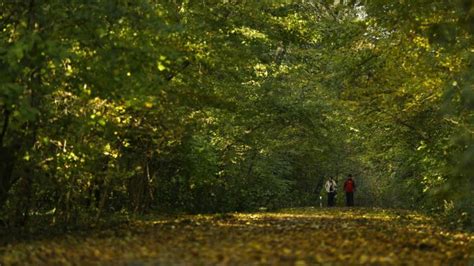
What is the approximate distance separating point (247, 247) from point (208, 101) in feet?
29.5

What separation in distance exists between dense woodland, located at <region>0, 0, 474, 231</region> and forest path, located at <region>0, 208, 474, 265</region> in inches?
63.1

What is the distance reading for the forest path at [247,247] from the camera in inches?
362

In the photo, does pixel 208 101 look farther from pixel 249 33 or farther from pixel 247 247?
pixel 247 247

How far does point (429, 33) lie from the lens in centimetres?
1289

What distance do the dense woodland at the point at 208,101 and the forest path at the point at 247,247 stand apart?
63.1 inches

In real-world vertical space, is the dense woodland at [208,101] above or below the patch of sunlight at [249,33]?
below

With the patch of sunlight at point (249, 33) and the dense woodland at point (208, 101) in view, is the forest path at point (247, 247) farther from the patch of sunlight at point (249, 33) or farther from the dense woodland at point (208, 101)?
the patch of sunlight at point (249, 33)

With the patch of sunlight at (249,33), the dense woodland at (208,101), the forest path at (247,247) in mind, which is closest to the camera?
the forest path at (247,247)

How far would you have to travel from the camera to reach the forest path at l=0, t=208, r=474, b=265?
9188 millimetres

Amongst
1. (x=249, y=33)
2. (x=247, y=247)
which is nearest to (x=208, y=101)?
(x=249, y=33)

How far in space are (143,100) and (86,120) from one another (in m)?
1.53

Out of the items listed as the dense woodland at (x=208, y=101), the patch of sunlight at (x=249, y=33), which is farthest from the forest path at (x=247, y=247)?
the patch of sunlight at (x=249, y=33)

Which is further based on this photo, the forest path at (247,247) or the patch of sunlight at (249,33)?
the patch of sunlight at (249,33)

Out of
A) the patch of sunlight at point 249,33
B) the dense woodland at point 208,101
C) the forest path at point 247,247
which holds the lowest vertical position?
the forest path at point 247,247
